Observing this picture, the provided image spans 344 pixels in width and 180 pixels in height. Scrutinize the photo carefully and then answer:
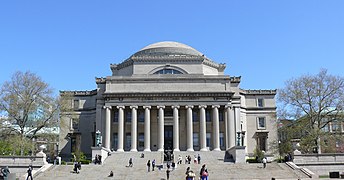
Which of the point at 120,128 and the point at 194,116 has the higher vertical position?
the point at 194,116

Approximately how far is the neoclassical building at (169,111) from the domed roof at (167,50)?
1401mm

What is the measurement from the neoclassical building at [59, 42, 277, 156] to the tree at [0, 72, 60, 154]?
14.3 ft

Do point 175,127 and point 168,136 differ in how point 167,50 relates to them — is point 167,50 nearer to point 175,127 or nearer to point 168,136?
point 168,136

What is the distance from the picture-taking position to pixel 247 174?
37594 mm

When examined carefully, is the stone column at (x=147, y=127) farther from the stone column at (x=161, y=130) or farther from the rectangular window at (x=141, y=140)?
the rectangular window at (x=141, y=140)

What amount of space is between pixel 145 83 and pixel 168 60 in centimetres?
702

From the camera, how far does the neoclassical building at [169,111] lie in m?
56.6

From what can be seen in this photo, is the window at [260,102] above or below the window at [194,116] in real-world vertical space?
above

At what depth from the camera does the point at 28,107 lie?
46656mm

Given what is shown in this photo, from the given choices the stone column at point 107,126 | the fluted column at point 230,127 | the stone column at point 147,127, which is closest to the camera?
the stone column at point 147,127

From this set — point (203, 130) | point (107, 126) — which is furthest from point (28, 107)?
point (203, 130)

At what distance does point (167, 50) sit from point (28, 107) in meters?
27.7

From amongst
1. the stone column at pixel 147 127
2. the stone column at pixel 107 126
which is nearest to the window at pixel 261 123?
the stone column at pixel 147 127

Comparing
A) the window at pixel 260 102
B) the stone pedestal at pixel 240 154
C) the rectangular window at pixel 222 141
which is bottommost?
the stone pedestal at pixel 240 154
